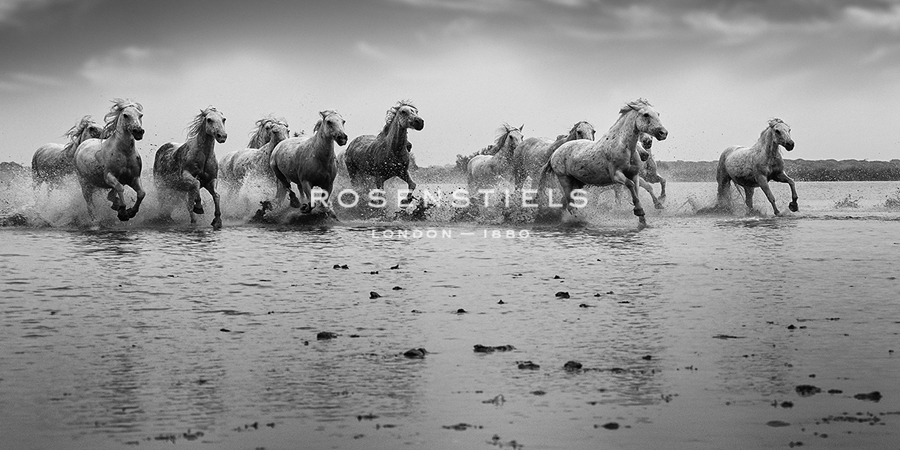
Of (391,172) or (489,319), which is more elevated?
(391,172)

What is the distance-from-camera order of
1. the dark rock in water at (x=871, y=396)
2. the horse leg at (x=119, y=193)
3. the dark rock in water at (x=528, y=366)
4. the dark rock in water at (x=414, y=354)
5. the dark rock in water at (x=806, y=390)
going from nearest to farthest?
1. the dark rock in water at (x=871, y=396)
2. the dark rock in water at (x=806, y=390)
3. the dark rock in water at (x=528, y=366)
4. the dark rock in water at (x=414, y=354)
5. the horse leg at (x=119, y=193)

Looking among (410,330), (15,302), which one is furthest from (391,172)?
(410,330)

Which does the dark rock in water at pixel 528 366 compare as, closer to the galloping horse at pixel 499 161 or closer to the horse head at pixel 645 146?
the horse head at pixel 645 146

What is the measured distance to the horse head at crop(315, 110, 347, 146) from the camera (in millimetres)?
21938

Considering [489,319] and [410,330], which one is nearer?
[410,330]

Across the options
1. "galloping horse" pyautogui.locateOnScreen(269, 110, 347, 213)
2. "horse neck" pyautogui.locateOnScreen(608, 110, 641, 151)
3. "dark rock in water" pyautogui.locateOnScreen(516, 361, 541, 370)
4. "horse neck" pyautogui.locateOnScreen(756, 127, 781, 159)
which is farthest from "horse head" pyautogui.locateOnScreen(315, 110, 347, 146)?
"dark rock in water" pyautogui.locateOnScreen(516, 361, 541, 370)

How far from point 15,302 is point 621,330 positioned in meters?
5.77

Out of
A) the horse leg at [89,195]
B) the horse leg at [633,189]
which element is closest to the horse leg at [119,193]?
the horse leg at [89,195]

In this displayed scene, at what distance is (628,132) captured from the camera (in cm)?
2161

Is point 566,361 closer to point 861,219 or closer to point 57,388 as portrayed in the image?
point 57,388

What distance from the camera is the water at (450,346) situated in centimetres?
585

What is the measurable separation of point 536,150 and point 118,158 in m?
9.29

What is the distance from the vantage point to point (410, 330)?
30.3ft

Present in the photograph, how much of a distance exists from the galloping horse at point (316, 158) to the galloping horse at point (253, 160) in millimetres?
2442
